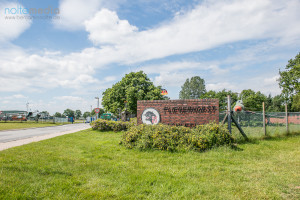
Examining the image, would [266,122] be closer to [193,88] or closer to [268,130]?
[268,130]

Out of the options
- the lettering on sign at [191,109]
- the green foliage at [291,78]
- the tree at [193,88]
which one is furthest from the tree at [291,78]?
the lettering on sign at [191,109]

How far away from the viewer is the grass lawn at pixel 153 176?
12.6 ft

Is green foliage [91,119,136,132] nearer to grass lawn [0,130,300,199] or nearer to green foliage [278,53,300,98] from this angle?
grass lawn [0,130,300,199]

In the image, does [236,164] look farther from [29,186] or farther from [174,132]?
[29,186]

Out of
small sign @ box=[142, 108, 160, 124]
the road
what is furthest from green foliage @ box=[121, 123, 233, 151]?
the road

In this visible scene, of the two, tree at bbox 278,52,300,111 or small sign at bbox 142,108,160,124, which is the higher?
tree at bbox 278,52,300,111

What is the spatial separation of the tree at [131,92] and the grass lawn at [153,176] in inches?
1163

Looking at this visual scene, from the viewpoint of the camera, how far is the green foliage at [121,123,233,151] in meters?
7.67

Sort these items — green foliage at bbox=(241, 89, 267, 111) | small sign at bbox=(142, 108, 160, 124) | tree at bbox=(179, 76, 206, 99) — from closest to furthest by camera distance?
small sign at bbox=(142, 108, 160, 124), green foliage at bbox=(241, 89, 267, 111), tree at bbox=(179, 76, 206, 99)

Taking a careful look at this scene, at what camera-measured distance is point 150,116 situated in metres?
10.4

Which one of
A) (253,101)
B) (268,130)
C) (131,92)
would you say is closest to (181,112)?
(268,130)

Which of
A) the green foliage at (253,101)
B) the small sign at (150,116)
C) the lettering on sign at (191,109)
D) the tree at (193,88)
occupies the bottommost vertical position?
the small sign at (150,116)

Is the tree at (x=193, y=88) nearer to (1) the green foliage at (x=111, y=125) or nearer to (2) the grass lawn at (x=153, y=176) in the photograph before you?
(1) the green foliage at (x=111, y=125)

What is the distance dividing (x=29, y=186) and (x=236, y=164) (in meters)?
5.46
